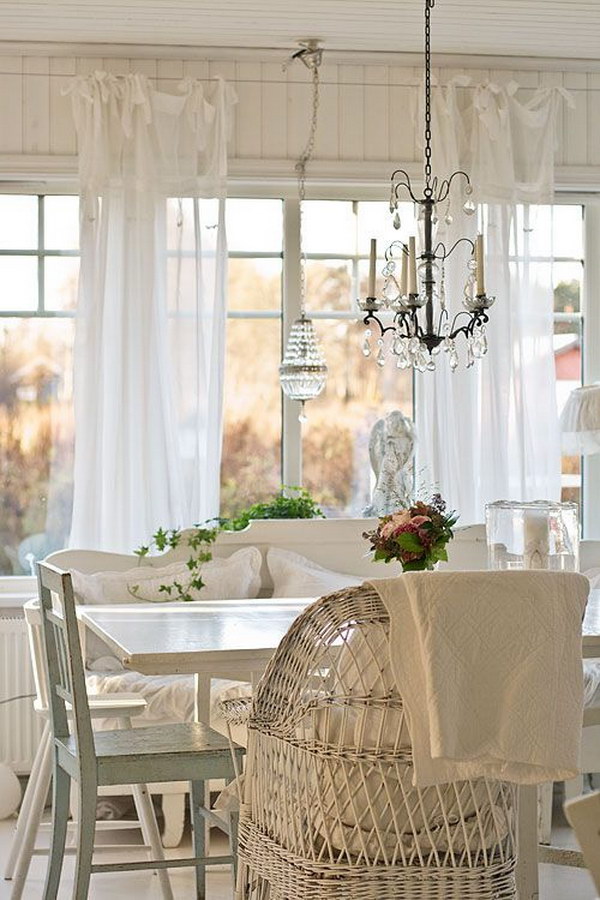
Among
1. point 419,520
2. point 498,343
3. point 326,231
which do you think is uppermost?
point 326,231

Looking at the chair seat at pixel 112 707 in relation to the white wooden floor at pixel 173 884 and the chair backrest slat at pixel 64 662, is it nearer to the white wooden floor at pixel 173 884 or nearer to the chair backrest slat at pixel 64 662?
the chair backrest slat at pixel 64 662

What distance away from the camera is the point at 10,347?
16.9 ft

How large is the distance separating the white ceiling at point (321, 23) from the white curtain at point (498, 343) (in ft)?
0.89

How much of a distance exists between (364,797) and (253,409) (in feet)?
9.90

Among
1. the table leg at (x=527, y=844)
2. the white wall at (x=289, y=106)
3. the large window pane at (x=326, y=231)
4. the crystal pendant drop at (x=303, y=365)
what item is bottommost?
the table leg at (x=527, y=844)

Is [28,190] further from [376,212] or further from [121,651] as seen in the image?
[121,651]

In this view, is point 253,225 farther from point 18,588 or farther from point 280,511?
point 18,588

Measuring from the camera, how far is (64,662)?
10.0 feet

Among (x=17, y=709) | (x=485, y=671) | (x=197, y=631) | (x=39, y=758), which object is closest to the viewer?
(x=485, y=671)

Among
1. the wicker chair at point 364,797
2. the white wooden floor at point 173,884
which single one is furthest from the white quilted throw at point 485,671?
the white wooden floor at point 173,884

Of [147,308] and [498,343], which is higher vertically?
[147,308]

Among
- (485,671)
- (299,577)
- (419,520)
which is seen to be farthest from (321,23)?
(485,671)

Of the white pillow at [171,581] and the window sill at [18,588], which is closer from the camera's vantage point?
the white pillow at [171,581]

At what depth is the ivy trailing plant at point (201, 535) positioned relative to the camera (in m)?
4.60
